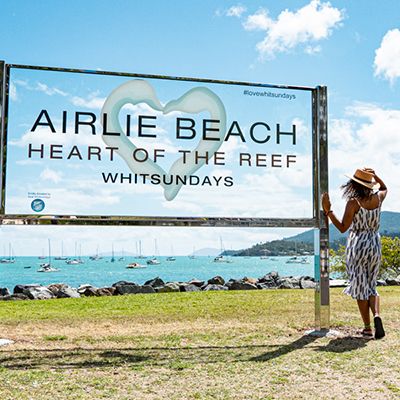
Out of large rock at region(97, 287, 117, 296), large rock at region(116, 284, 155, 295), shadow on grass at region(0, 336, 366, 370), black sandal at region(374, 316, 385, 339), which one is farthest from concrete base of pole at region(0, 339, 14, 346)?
large rock at region(97, 287, 117, 296)

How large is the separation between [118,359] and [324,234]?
9.30 ft

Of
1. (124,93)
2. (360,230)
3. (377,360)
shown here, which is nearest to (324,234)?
(360,230)

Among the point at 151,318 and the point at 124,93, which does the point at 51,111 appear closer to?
the point at 124,93

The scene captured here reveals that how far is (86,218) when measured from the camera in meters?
6.07

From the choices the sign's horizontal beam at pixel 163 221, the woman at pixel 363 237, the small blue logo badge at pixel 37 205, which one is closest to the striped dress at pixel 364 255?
the woman at pixel 363 237

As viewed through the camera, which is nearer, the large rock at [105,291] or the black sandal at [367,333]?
the black sandal at [367,333]

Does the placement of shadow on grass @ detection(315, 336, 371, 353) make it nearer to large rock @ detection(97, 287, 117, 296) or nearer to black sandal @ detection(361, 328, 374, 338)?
black sandal @ detection(361, 328, 374, 338)

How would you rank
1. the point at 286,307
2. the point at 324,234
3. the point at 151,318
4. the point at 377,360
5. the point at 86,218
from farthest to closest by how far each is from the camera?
the point at 286,307 < the point at 151,318 < the point at 324,234 < the point at 86,218 < the point at 377,360

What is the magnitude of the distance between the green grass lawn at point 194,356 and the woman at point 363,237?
48cm

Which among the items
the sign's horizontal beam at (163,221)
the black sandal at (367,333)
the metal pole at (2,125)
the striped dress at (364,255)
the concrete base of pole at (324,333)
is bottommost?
the concrete base of pole at (324,333)

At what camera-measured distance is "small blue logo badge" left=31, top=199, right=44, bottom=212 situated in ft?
19.5

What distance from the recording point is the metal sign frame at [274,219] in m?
5.90

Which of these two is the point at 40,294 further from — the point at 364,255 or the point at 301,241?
the point at 301,241

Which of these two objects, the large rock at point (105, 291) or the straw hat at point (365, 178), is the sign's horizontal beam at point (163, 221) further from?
the large rock at point (105, 291)
